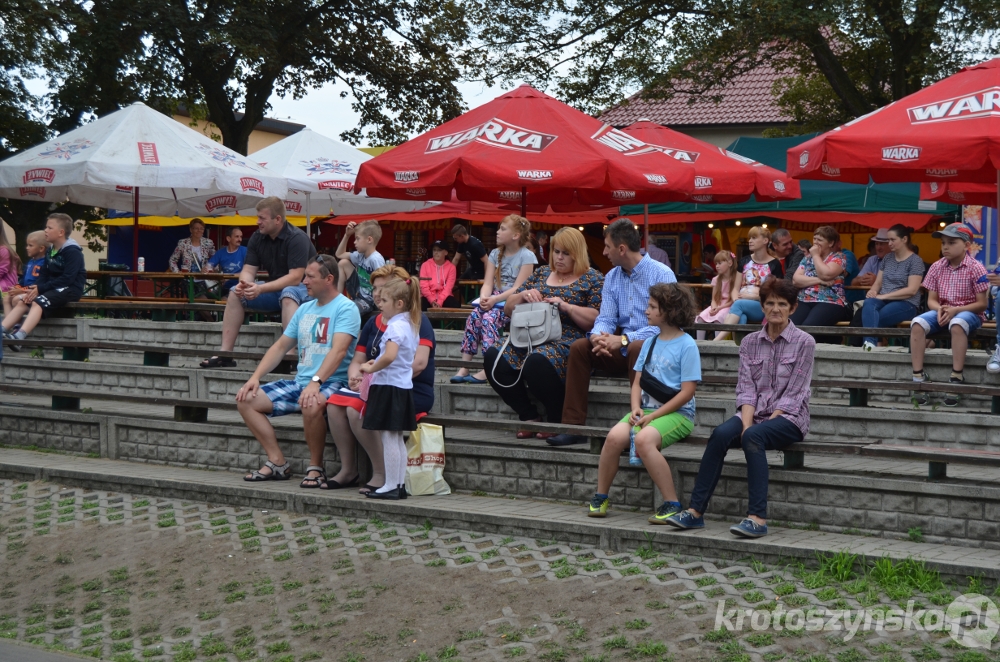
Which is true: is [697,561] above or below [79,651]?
above

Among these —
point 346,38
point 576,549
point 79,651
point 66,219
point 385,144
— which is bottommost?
point 79,651

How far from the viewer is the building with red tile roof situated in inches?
1130

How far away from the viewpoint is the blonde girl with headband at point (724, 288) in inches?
440

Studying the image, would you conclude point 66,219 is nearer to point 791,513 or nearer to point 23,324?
point 23,324

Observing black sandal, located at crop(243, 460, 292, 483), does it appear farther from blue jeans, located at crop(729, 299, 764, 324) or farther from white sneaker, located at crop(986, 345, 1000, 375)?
white sneaker, located at crop(986, 345, 1000, 375)

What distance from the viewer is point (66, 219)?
11.9 metres

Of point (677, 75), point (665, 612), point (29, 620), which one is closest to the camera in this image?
point (665, 612)

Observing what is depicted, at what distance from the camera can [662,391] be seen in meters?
7.09

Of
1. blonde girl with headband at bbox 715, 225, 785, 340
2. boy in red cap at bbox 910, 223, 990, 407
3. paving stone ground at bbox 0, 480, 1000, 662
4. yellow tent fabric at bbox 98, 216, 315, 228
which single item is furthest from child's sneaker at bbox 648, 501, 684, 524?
yellow tent fabric at bbox 98, 216, 315, 228

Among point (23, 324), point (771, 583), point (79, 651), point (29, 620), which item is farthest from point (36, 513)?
point (771, 583)

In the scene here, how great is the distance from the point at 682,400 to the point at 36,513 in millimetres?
5059

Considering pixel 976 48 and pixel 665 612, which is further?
pixel 976 48

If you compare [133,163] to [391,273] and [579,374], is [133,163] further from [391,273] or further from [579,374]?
[579,374]

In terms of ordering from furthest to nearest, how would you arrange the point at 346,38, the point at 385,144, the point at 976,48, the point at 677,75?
the point at 385,144
the point at 346,38
the point at 677,75
the point at 976,48
